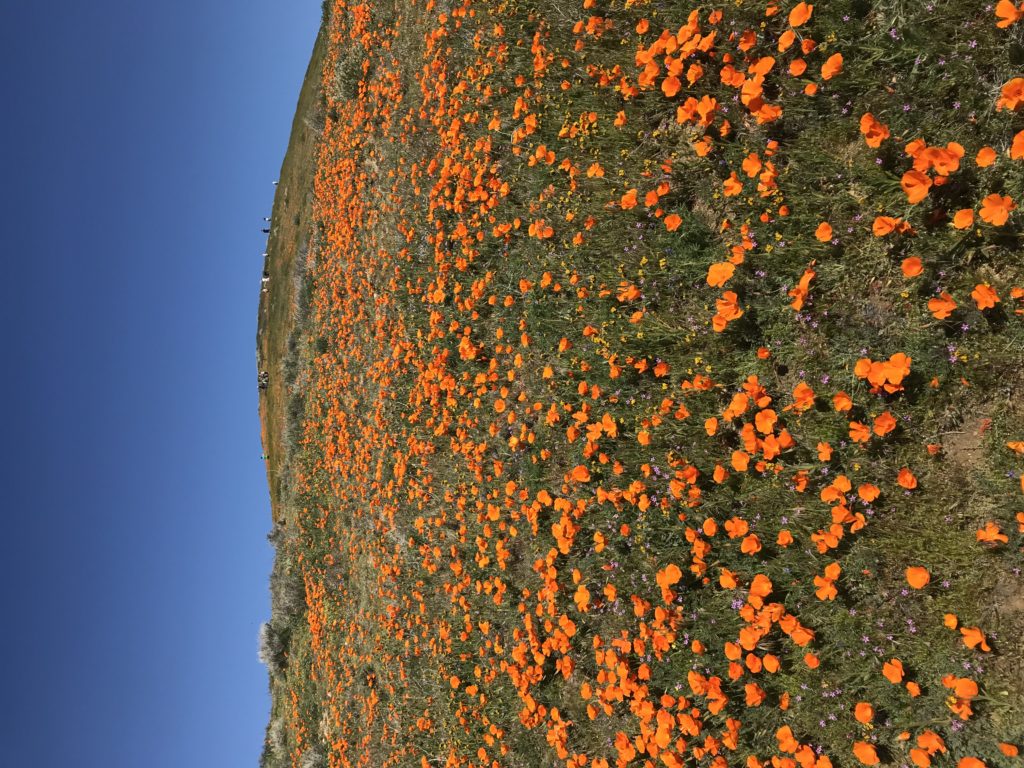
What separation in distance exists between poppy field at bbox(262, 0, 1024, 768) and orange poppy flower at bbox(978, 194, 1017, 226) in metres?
0.02

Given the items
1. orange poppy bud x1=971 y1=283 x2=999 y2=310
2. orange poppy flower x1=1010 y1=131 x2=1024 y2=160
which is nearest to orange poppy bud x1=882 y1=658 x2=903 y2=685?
orange poppy bud x1=971 y1=283 x2=999 y2=310

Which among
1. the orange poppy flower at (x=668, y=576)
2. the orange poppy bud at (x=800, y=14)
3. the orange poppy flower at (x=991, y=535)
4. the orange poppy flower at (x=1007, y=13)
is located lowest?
the orange poppy flower at (x=991, y=535)

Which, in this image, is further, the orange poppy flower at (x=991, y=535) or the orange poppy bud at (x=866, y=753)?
the orange poppy bud at (x=866, y=753)

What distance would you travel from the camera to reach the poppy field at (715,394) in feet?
12.9

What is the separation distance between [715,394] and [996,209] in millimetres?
2344

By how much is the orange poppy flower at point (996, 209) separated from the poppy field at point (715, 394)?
16mm

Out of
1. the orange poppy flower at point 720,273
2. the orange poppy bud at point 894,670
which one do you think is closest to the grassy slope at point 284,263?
the orange poppy flower at point 720,273

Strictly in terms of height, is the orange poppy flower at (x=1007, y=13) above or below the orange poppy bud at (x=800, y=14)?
below

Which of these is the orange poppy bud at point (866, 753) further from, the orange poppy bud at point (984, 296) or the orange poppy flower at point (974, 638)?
the orange poppy bud at point (984, 296)

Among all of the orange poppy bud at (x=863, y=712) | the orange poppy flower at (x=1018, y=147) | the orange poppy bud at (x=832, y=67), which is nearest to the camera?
the orange poppy flower at (x=1018, y=147)

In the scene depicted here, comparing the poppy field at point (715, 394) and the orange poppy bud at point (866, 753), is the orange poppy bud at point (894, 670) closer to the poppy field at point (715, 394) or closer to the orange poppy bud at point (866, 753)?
the poppy field at point (715, 394)

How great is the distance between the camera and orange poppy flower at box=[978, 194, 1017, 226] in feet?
11.6

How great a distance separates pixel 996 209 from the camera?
140 inches

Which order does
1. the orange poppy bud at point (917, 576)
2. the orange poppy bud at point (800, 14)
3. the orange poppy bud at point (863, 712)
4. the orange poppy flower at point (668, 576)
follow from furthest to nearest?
the orange poppy flower at point (668, 576) → the orange poppy bud at point (800, 14) → the orange poppy bud at point (863, 712) → the orange poppy bud at point (917, 576)
